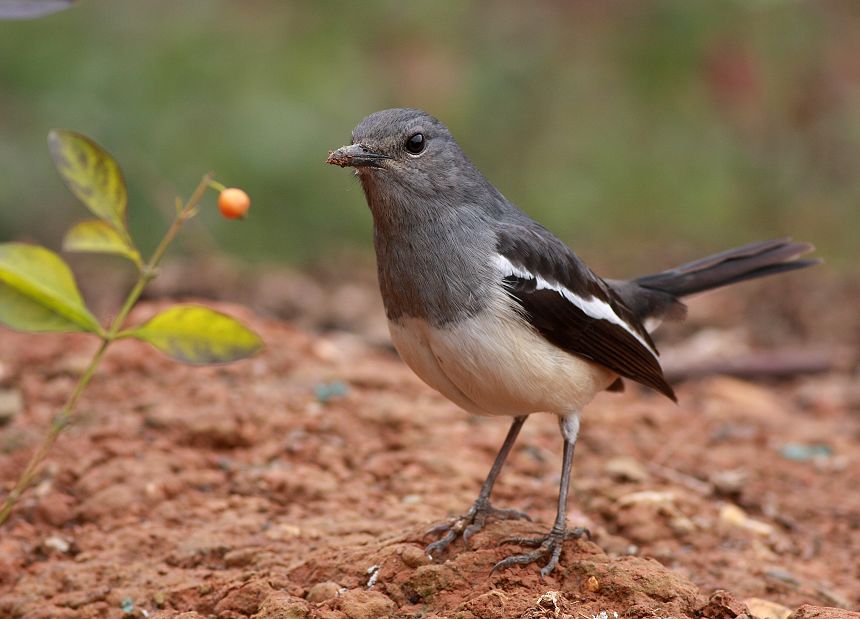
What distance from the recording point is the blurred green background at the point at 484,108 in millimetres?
8414

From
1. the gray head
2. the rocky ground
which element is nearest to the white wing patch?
the gray head

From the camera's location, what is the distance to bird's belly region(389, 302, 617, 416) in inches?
154

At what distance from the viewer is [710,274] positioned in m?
5.27

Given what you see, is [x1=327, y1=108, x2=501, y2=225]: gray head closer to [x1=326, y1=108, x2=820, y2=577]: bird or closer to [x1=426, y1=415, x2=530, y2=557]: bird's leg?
[x1=326, y1=108, x2=820, y2=577]: bird

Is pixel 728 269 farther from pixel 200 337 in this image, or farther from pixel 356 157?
pixel 200 337

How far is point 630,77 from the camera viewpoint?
10.4m

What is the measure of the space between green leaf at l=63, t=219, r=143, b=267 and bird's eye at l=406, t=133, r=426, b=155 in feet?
3.95

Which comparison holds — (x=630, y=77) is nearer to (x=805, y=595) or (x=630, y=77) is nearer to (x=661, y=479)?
(x=661, y=479)

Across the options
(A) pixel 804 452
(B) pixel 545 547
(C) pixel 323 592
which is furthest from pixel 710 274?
(C) pixel 323 592

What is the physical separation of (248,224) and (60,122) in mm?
1904

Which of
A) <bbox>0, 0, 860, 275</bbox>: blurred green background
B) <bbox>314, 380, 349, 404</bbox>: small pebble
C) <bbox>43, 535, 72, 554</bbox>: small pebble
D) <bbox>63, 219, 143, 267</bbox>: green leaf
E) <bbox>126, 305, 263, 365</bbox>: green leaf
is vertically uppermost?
<bbox>0, 0, 860, 275</bbox>: blurred green background

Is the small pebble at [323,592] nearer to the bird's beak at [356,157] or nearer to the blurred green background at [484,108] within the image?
the bird's beak at [356,157]

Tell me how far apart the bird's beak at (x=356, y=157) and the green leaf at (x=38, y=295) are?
1057mm

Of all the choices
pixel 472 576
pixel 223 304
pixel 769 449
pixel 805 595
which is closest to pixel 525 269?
pixel 472 576
